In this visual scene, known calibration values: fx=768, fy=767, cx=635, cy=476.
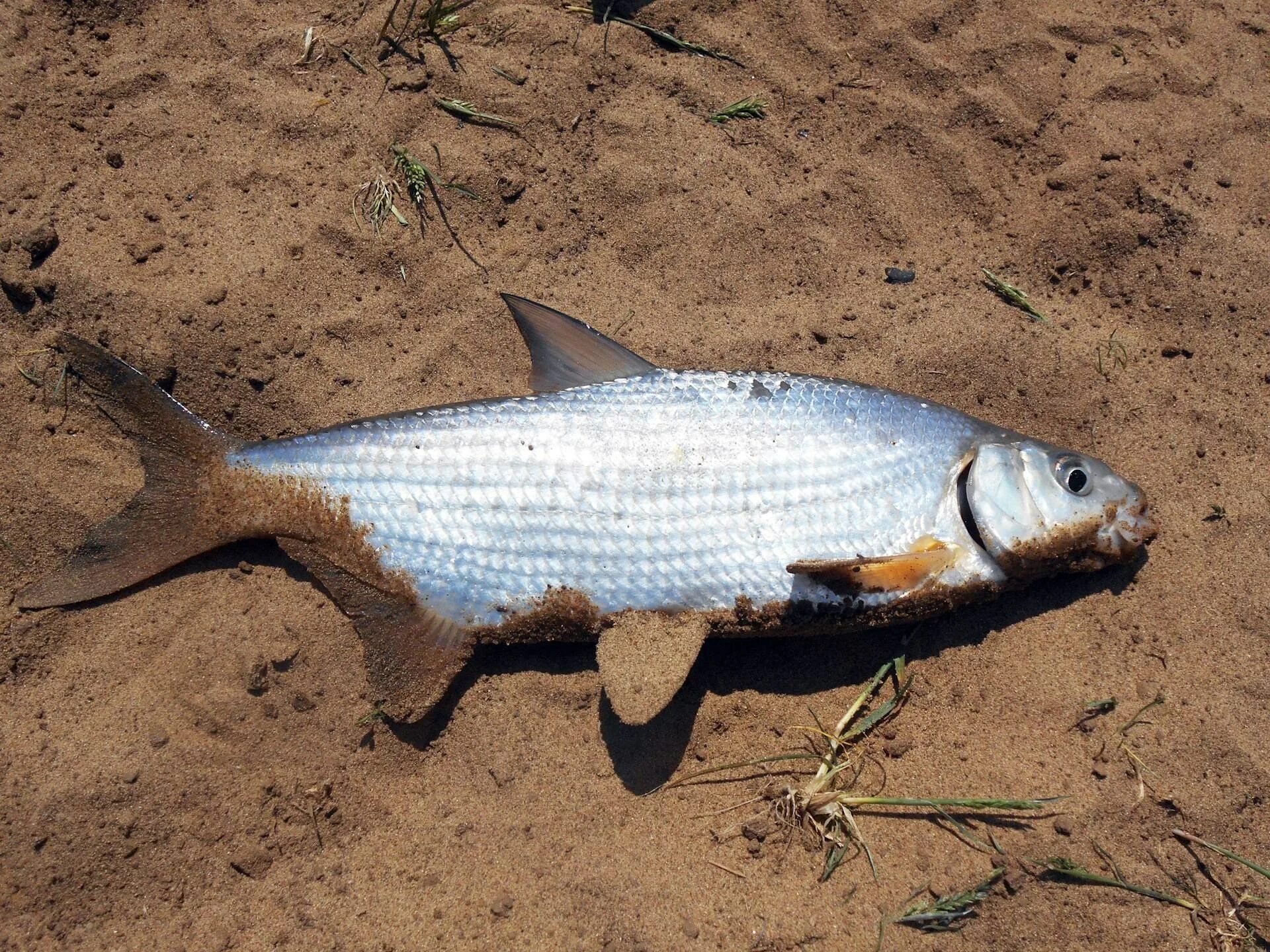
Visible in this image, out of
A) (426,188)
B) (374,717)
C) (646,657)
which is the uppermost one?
(426,188)

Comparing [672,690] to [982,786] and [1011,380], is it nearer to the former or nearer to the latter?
[982,786]

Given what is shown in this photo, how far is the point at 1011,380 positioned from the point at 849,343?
2.53ft

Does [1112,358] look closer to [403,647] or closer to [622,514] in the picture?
[622,514]

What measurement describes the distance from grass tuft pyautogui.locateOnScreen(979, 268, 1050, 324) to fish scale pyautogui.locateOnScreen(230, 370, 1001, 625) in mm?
985

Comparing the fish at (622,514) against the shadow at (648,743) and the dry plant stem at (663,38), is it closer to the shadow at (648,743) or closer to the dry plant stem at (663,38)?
the shadow at (648,743)

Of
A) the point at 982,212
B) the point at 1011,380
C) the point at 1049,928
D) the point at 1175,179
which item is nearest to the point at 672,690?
the point at 1049,928

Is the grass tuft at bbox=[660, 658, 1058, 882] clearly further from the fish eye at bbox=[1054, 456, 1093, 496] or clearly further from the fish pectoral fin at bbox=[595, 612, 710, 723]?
the fish eye at bbox=[1054, 456, 1093, 496]

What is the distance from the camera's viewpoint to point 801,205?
3.73m

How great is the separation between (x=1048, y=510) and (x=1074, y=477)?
0.18 metres

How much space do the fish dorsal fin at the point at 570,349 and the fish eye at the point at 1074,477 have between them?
5.66 ft

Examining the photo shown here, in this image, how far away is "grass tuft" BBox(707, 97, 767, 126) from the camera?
12.3 ft

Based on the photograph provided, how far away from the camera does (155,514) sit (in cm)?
322

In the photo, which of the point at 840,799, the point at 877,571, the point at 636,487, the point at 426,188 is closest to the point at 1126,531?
the point at 877,571

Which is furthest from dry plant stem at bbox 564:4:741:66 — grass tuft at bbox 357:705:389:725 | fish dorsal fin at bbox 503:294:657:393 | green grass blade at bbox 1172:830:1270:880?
green grass blade at bbox 1172:830:1270:880
